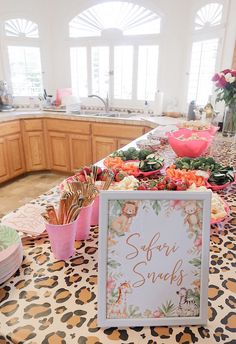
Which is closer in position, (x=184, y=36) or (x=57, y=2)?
(x=184, y=36)

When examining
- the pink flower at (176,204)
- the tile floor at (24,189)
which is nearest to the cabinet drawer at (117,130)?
the tile floor at (24,189)

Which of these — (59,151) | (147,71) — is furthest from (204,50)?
(59,151)

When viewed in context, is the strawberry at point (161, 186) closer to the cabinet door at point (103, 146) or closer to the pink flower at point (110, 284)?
the pink flower at point (110, 284)

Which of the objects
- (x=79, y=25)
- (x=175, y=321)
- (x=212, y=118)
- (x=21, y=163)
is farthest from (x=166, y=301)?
(x=79, y=25)

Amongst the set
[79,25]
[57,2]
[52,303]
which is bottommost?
[52,303]

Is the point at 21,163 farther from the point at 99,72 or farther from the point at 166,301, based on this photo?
Result: the point at 166,301

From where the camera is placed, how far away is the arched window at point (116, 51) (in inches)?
142

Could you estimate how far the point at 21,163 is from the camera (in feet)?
12.3

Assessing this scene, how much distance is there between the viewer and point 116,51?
3820 millimetres

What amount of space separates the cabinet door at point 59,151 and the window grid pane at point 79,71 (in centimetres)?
87

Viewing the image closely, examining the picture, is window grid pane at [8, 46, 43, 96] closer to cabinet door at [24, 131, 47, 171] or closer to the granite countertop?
the granite countertop

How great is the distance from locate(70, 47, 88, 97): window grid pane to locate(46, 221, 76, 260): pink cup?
3.68 m

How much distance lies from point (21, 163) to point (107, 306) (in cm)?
350

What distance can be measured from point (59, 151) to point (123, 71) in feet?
4.95
